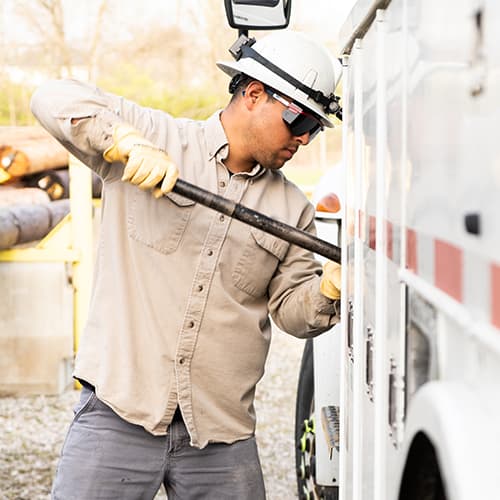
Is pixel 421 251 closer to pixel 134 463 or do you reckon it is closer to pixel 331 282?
pixel 331 282

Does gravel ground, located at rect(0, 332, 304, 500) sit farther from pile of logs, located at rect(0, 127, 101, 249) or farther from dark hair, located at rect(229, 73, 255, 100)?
dark hair, located at rect(229, 73, 255, 100)

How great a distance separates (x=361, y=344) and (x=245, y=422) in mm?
956

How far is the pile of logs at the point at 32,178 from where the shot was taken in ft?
29.0

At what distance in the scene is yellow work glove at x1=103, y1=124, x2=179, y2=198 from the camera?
284 cm

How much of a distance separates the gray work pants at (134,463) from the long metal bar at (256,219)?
64 cm

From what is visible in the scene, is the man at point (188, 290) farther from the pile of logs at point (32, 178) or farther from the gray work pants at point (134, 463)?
the pile of logs at point (32, 178)

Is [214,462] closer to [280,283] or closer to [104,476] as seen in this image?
[104,476]

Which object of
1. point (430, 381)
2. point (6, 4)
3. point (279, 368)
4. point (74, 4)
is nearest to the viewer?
point (430, 381)

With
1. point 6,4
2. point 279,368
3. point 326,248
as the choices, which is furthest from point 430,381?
point 6,4

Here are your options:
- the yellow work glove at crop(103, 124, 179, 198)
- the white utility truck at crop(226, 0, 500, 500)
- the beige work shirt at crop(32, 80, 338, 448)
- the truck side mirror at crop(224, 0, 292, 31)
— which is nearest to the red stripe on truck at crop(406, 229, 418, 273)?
the white utility truck at crop(226, 0, 500, 500)

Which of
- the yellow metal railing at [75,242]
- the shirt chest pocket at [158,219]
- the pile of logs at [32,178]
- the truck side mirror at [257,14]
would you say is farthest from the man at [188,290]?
the pile of logs at [32,178]

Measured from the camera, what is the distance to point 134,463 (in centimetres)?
309

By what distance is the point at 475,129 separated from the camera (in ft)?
4.40

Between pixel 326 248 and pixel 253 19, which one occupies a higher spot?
pixel 253 19
